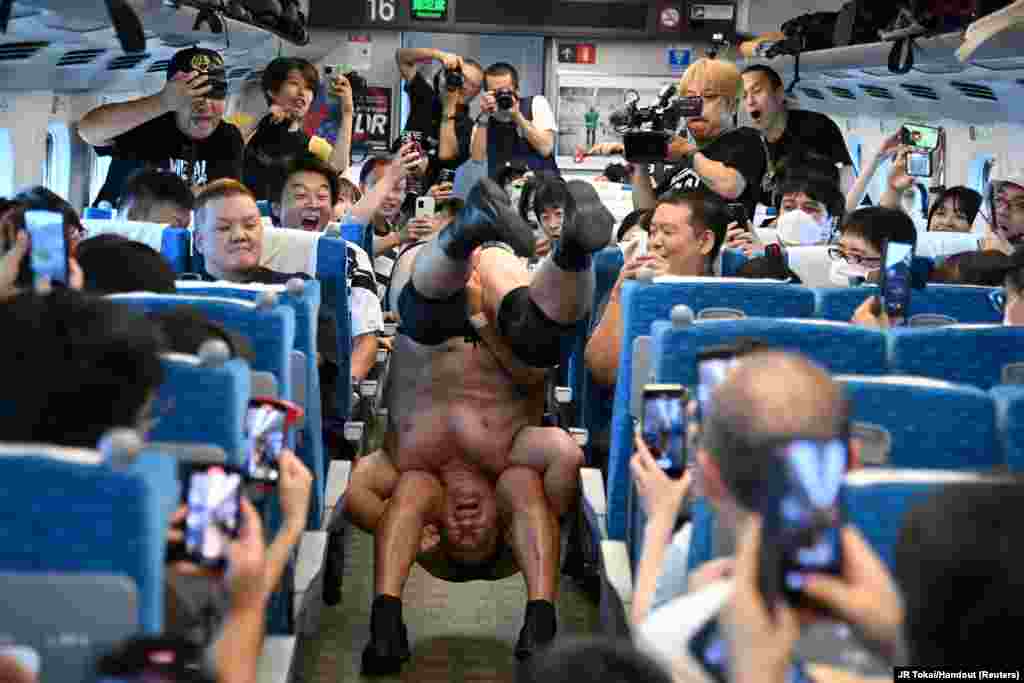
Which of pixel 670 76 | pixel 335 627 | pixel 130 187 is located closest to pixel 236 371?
pixel 335 627

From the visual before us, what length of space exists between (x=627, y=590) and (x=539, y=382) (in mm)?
1485

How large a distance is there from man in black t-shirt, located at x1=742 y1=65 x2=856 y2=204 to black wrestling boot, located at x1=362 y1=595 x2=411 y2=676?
388cm

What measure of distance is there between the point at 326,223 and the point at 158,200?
37.3 inches

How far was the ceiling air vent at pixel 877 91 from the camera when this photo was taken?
1055 centimetres

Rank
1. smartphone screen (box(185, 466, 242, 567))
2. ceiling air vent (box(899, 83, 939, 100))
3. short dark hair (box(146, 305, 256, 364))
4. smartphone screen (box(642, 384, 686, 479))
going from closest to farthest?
smartphone screen (box(185, 466, 242, 567)) < smartphone screen (box(642, 384, 686, 479)) < short dark hair (box(146, 305, 256, 364)) < ceiling air vent (box(899, 83, 939, 100))

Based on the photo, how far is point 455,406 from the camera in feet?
16.3

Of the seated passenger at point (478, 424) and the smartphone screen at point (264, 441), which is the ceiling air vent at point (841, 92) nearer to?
the seated passenger at point (478, 424)

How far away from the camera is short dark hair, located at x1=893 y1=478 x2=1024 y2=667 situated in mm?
1818

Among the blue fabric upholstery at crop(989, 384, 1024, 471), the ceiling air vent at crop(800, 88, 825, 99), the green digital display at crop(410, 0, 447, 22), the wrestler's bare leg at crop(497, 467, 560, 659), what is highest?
the green digital display at crop(410, 0, 447, 22)

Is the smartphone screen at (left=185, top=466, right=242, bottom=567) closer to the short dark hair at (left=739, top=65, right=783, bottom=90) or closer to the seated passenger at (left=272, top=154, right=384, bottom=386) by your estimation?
the seated passenger at (left=272, top=154, right=384, bottom=386)

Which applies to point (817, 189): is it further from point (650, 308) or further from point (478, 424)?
point (650, 308)

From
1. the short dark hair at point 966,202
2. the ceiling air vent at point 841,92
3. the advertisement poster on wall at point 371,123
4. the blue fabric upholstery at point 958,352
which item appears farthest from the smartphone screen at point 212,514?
the advertisement poster on wall at point 371,123

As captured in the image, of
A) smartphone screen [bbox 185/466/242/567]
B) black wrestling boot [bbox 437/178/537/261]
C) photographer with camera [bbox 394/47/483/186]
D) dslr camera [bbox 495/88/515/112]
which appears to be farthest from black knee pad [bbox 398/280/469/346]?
photographer with camera [bbox 394/47/483/186]

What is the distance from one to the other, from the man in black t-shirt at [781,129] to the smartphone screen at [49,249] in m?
4.88
